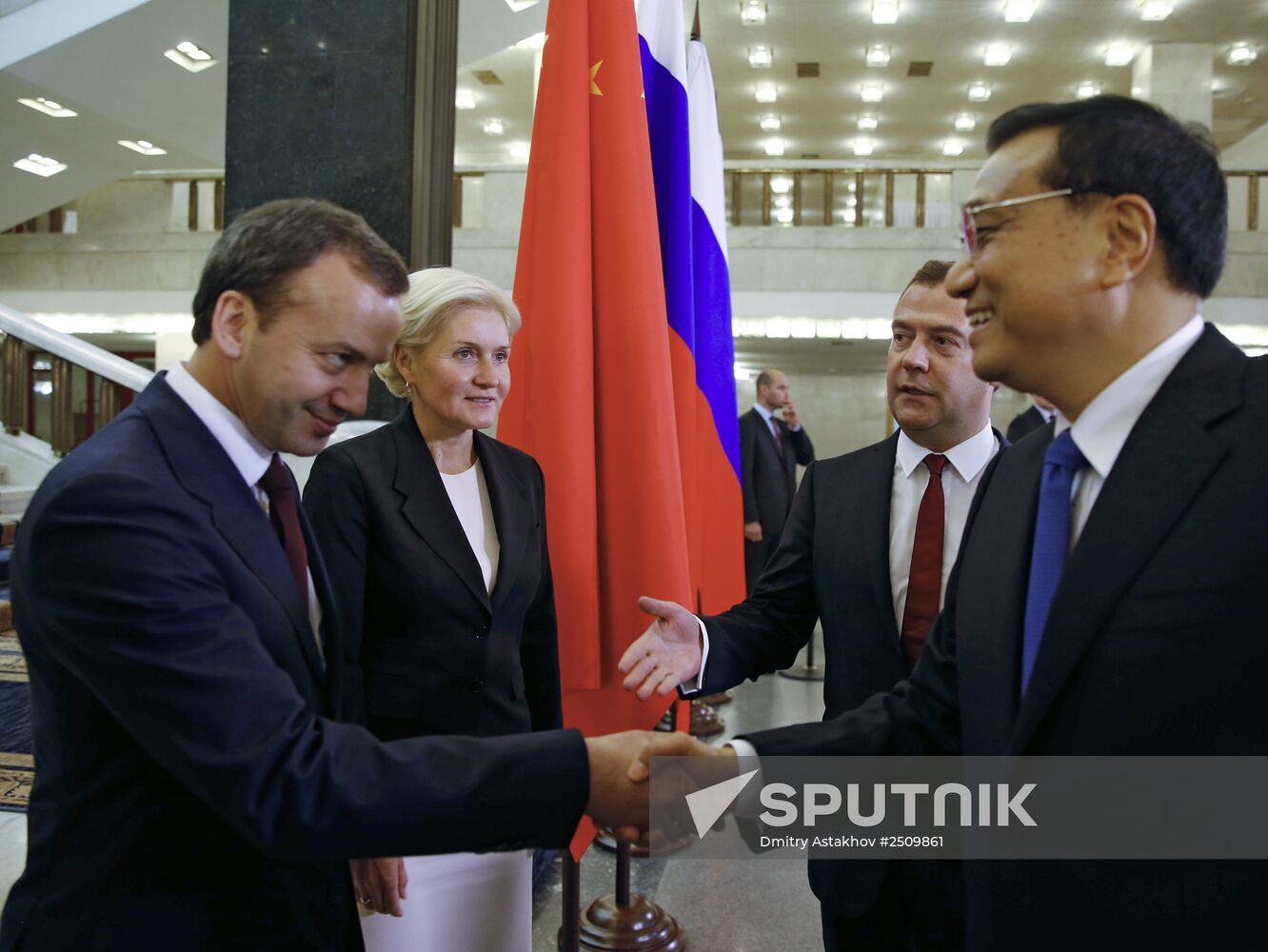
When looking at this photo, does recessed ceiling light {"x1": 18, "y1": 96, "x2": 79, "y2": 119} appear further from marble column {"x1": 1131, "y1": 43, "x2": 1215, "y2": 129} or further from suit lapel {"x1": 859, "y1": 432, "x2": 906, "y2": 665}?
marble column {"x1": 1131, "y1": 43, "x2": 1215, "y2": 129}

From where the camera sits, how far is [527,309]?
2.65 m

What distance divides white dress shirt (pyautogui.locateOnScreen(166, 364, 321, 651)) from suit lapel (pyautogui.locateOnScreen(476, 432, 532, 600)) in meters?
0.77

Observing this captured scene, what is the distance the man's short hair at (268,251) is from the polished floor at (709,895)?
6.85ft

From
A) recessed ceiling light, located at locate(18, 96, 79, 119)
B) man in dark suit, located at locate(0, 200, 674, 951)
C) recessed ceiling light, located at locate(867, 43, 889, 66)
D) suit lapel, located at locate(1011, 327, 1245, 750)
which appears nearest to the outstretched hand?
man in dark suit, located at locate(0, 200, 674, 951)

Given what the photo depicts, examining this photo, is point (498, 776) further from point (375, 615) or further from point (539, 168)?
point (539, 168)

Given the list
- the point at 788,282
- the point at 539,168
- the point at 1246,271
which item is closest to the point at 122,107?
the point at 788,282

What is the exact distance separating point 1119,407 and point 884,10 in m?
14.0

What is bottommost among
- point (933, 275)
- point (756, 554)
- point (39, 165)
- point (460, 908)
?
point (460, 908)

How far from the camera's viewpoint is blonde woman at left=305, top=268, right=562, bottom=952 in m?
1.75

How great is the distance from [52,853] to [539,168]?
2.03 meters

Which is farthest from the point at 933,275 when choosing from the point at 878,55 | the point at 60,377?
the point at 878,55

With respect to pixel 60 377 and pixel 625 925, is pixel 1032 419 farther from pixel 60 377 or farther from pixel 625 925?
pixel 60 377

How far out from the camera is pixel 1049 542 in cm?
118

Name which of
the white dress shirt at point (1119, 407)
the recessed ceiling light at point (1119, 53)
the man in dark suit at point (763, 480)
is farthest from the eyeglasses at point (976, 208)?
the recessed ceiling light at point (1119, 53)
